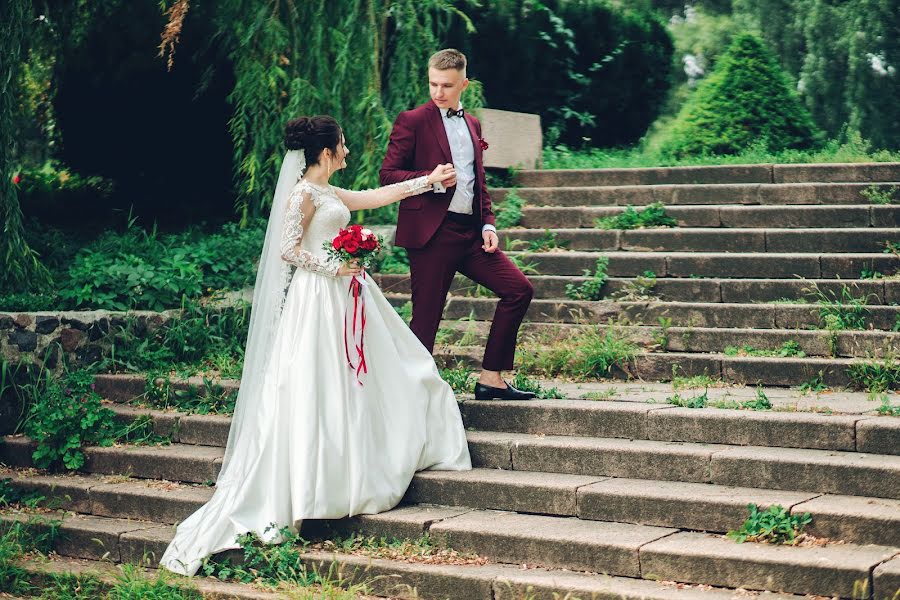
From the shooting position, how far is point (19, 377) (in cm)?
728

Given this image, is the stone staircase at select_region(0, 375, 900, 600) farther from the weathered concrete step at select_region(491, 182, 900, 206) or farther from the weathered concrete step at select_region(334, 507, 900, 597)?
the weathered concrete step at select_region(491, 182, 900, 206)

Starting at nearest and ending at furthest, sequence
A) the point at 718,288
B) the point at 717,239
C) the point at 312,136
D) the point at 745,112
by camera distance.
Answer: the point at 312,136 < the point at 718,288 < the point at 717,239 < the point at 745,112

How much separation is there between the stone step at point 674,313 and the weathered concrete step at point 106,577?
329 cm

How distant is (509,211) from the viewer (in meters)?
9.53

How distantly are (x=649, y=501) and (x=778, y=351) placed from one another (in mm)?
2230

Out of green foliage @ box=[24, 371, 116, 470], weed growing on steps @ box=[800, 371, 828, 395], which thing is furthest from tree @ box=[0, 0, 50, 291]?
weed growing on steps @ box=[800, 371, 828, 395]

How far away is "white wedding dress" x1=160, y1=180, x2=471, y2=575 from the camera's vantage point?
5.34m

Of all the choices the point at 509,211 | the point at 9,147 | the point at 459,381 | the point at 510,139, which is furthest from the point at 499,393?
the point at 510,139

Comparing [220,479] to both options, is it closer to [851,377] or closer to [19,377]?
[19,377]

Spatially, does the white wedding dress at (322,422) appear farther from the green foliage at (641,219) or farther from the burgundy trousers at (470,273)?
the green foliage at (641,219)

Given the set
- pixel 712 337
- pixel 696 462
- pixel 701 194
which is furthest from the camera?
pixel 701 194

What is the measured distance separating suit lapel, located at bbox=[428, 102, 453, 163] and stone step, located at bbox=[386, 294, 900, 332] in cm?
213

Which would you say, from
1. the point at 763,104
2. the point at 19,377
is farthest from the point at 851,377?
the point at 763,104

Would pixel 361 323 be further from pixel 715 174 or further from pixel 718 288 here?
pixel 715 174
